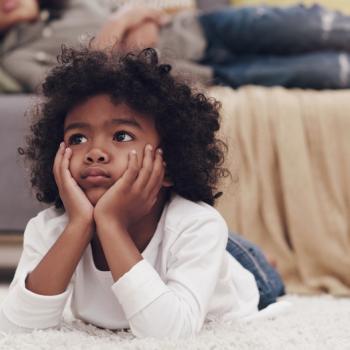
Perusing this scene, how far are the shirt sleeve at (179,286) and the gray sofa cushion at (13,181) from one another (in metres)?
0.73

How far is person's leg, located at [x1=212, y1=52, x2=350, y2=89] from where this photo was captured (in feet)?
5.72

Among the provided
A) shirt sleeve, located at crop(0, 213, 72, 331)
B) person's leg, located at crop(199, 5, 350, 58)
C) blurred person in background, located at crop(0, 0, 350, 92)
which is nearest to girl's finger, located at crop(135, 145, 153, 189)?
shirt sleeve, located at crop(0, 213, 72, 331)

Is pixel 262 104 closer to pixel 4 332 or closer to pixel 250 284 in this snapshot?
pixel 250 284

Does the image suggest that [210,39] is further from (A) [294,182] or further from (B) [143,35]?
(A) [294,182]

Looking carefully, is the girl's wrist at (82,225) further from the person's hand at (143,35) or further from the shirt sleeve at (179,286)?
the person's hand at (143,35)

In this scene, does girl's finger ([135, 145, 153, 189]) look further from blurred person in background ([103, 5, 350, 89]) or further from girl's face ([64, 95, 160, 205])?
blurred person in background ([103, 5, 350, 89])

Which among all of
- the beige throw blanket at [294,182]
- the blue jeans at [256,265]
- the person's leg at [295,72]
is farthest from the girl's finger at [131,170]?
the person's leg at [295,72]

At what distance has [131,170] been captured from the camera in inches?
32.7

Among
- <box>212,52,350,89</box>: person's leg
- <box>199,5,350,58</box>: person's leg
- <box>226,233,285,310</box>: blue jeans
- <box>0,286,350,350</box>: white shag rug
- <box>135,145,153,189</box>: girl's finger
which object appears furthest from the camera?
<box>199,5,350,58</box>: person's leg

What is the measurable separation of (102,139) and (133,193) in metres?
0.08

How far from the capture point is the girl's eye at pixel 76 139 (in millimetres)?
875

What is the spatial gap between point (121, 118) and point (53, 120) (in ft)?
0.47

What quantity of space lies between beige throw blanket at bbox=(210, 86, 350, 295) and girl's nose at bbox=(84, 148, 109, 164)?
0.70 metres

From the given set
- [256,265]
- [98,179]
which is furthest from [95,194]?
[256,265]
